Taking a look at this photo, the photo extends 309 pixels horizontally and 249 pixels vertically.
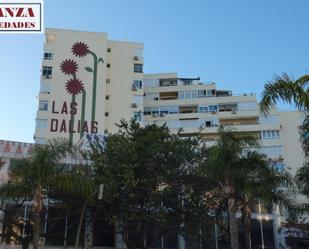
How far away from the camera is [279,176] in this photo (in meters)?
26.0

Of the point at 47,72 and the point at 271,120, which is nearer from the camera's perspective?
the point at 47,72

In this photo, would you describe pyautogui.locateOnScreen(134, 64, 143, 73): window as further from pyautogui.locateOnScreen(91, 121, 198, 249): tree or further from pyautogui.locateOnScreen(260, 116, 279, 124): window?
pyautogui.locateOnScreen(91, 121, 198, 249): tree

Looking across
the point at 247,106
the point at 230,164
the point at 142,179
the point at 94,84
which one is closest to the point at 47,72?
the point at 94,84

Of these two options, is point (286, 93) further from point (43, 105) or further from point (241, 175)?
point (43, 105)

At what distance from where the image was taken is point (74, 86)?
188 feet

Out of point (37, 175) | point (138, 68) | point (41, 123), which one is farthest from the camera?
point (138, 68)

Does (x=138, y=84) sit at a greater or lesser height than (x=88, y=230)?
greater

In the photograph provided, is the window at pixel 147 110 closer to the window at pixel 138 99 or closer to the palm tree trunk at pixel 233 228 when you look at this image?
the window at pixel 138 99

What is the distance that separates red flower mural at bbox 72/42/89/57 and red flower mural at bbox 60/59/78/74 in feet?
4.38

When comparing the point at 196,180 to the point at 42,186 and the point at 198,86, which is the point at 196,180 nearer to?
the point at 42,186

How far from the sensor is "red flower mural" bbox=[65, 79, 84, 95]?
2248 inches

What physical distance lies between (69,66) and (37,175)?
39594mm

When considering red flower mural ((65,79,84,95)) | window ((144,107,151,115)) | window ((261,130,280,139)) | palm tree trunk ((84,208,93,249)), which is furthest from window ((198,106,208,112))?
palm tree trunk ((84,208,93,249))

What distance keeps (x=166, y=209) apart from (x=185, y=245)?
22.0ft
